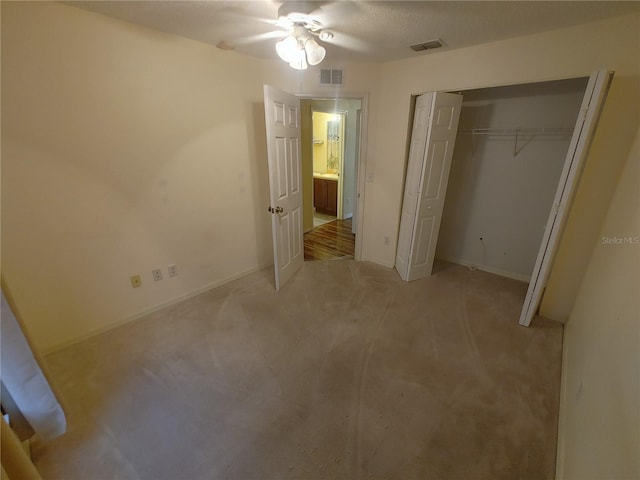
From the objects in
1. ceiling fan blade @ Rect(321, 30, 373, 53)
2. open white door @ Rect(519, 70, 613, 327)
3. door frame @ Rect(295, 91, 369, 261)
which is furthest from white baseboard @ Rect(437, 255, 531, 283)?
ceiling fan blade @ Rect(321, 30, 373, 53)

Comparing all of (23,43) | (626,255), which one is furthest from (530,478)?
(23,43)

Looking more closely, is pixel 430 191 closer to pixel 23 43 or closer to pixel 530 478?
pixel 530 478

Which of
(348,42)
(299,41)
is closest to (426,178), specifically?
(348,42)

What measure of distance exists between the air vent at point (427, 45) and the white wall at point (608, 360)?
5.03ft

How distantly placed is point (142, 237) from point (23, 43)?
1389 millimetres

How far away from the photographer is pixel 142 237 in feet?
7.82

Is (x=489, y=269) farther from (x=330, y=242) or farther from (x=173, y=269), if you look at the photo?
(x=173, y=269)

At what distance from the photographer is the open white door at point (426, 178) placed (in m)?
2.63

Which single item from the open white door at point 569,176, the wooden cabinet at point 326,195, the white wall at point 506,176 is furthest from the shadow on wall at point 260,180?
the open white door at point 569,176

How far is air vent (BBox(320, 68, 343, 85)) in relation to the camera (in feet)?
9.46

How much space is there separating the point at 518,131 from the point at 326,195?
3425 mm

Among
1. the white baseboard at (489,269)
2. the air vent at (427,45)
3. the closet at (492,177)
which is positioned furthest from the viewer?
the white baseboard at (489,269)

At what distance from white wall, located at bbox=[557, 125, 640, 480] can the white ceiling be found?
3.29 ft

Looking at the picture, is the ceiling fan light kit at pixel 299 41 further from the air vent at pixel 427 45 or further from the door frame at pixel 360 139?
the door frame at pixel 360 139
